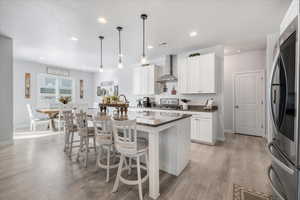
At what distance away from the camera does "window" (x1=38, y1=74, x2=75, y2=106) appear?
6336mm

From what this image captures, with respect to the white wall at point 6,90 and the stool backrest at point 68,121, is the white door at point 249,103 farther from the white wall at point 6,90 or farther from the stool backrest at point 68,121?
the white wall at point 6,90

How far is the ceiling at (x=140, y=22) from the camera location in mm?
2215

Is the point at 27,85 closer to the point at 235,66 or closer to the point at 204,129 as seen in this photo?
the point at 204,129

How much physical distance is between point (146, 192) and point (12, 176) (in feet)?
7.11

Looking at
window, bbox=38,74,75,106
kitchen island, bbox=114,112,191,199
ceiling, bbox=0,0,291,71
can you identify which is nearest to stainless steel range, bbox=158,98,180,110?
ceiling, bbox=0,0,291,71

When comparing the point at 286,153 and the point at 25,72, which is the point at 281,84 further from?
the point at 25,72

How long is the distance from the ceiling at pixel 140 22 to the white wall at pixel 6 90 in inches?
14.2

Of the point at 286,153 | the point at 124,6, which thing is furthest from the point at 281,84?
the point at 124,6

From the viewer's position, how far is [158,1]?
6.95ft

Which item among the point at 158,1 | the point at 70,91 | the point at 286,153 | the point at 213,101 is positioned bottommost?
the point at 286,153

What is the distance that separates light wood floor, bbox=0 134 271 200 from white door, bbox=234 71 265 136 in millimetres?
1400

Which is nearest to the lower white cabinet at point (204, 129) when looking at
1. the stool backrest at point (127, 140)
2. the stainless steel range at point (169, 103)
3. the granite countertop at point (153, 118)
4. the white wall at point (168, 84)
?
the white wall at point (168, 84)

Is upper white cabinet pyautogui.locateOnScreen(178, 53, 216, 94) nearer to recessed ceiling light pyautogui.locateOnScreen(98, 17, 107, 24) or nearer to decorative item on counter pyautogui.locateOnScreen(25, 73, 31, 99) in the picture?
recessed ceiling light pyautogui.locateOnScreen(98, 17, 107, 24)

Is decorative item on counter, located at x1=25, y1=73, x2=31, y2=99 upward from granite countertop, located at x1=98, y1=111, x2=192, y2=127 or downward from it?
upward
